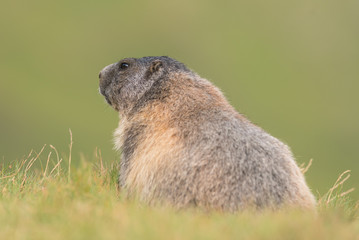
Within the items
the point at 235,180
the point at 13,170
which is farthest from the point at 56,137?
the point at 235,180

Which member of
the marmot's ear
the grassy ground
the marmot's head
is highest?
the marmot's ear

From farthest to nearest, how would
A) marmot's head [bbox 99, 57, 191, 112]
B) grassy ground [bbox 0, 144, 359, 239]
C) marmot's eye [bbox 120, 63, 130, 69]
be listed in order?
marmot's eye [bbox 120, 63, 130, 69] → marmot's head [bbox 99, 57, 191, 112] → grassy ground [bbox 0, 144, 359, 239]

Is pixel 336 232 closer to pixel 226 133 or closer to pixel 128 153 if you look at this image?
pixel 226 133

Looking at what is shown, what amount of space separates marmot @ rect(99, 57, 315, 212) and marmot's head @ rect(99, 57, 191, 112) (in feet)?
0.08

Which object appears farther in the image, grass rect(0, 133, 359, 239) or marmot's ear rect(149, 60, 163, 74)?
marmot's ear rect(149, 60, 163, 74)

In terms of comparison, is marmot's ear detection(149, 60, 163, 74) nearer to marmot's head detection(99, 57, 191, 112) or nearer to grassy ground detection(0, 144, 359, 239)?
marmot's head detection(99, 57, 191, 112)

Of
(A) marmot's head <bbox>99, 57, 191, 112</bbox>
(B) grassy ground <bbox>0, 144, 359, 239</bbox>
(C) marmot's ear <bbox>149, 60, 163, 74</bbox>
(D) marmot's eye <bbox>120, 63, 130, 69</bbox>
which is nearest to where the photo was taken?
(B) grassy ground <bbox>0, 144, 359, 239</bbox>

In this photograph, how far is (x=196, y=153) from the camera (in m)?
8.24

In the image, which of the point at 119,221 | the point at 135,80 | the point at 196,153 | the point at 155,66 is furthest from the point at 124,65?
the point at 119,221

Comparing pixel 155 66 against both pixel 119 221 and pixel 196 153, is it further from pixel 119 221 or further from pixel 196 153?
pixel 119 221

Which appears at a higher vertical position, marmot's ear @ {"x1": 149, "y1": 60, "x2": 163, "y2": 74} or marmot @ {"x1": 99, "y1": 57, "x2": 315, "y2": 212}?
marmot's ear @ {"x1": 149, "y1": 60, "x2": 163, "y2": 74}

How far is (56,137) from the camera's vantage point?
50.6 meters

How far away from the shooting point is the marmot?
785cm

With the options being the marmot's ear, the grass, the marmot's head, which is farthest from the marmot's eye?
the grass
